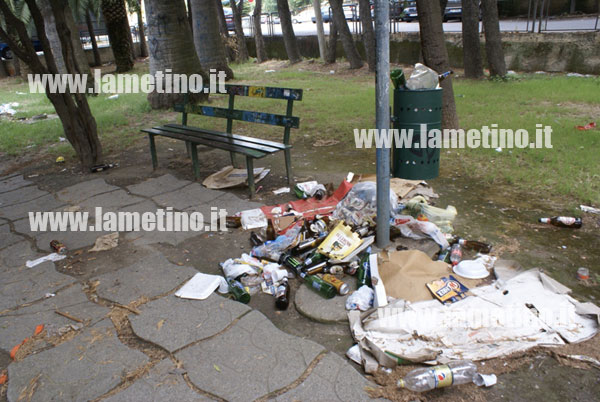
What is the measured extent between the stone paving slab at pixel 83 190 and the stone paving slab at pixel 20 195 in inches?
10.5

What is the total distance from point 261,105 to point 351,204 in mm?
5738

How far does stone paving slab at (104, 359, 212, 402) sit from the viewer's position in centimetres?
215

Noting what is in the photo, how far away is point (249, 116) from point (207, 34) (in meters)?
6.64

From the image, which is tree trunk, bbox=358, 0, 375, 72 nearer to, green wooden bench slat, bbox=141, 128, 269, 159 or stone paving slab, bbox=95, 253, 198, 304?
green wooden bench slat, bbox=141, 128, 269, 159

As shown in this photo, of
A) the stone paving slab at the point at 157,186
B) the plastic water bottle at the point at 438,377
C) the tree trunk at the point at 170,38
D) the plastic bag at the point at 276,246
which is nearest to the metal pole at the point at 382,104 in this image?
the plastic bag at the point at 276,246

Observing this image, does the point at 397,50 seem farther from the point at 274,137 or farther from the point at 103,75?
the point at 103,75

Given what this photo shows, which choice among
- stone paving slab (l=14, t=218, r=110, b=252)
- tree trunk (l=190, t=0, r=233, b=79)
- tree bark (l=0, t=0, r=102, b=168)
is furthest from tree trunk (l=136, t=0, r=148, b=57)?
stone paving slab (l=14, t=218, r=110, b=252)

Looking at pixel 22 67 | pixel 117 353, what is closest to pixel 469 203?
pixel 117 353

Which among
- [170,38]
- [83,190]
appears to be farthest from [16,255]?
[170,38]

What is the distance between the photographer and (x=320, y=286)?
2.90m

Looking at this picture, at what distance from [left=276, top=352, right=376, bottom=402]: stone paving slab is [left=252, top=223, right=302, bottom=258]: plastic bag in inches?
45.9

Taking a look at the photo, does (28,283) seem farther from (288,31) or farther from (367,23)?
(288,31)

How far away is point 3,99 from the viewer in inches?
472

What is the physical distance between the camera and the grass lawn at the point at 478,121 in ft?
15.3
